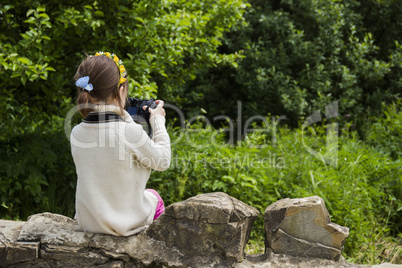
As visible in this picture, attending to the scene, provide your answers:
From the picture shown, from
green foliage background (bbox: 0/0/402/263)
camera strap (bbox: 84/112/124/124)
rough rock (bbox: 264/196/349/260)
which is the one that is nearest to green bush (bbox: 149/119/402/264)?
green foliage background (bbox: 0/0/402/263)

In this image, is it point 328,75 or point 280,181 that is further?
point 328,75

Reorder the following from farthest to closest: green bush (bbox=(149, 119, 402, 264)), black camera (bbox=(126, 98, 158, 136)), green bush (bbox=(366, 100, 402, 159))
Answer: green bush (bbox=(366, 100, 402, 159)), green bush (bbox=(149, 119, 402, 264)), black camera (bbox=(126, 98, 158, 136))

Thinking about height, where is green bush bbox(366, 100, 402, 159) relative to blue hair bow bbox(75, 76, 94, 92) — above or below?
below

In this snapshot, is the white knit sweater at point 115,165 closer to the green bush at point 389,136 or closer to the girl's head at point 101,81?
the girl's head at point 101,81

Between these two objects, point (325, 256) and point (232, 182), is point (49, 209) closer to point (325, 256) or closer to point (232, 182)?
point (232, 182)


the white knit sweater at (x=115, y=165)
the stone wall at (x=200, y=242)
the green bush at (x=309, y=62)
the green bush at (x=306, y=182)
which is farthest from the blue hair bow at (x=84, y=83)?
the green bush at (x=309, y=62)

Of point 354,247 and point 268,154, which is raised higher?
point 268,154

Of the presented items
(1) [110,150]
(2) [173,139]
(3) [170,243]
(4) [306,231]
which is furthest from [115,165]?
(2) [173,139]

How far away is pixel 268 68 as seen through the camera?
7.13 meters

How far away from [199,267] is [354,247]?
198cm

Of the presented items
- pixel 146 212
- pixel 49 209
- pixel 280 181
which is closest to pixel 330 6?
pixel 280 181

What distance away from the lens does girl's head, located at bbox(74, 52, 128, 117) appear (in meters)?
2.34

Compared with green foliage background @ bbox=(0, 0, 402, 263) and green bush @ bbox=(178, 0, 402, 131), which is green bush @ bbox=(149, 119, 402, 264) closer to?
green foliage background @ bbox=(0, 0, 402, 263)

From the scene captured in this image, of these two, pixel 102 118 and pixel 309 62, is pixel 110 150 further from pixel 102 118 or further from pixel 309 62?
pixel 309 62
